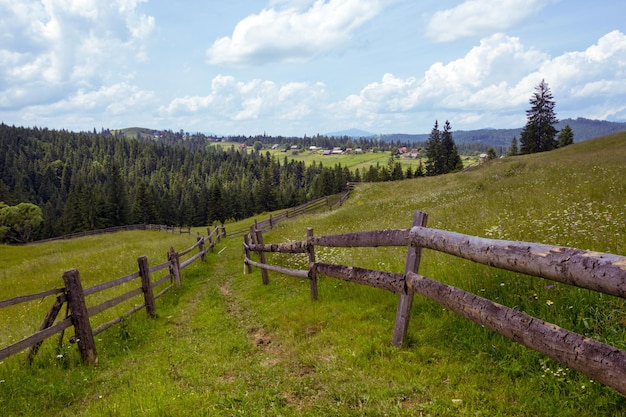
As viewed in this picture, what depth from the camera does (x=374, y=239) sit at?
5.84 m

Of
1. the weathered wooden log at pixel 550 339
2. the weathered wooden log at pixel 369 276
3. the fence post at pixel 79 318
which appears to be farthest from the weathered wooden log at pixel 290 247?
the fence post at pixel 79 318

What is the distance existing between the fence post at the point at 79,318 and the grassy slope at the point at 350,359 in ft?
0.82

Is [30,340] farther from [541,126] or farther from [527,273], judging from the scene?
[541,126]

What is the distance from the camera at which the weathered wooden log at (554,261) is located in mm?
2477

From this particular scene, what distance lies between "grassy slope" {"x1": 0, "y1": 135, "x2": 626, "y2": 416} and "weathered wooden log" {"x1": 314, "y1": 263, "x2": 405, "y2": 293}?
745 mm

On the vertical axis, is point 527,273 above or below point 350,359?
above

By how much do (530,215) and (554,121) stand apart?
70.9 metres

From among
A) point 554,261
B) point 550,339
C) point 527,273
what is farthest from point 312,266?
point 554,261

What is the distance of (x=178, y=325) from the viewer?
31.6ft

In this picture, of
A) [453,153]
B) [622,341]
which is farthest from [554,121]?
[622,341]

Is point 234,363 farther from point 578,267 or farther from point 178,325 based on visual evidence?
point 578,267

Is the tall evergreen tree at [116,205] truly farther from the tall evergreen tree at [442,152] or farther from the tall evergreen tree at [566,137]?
the tall evergreen tree at [566,137]

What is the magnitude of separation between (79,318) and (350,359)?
5575 millimetres

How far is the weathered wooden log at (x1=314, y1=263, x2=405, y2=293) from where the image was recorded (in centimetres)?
534
